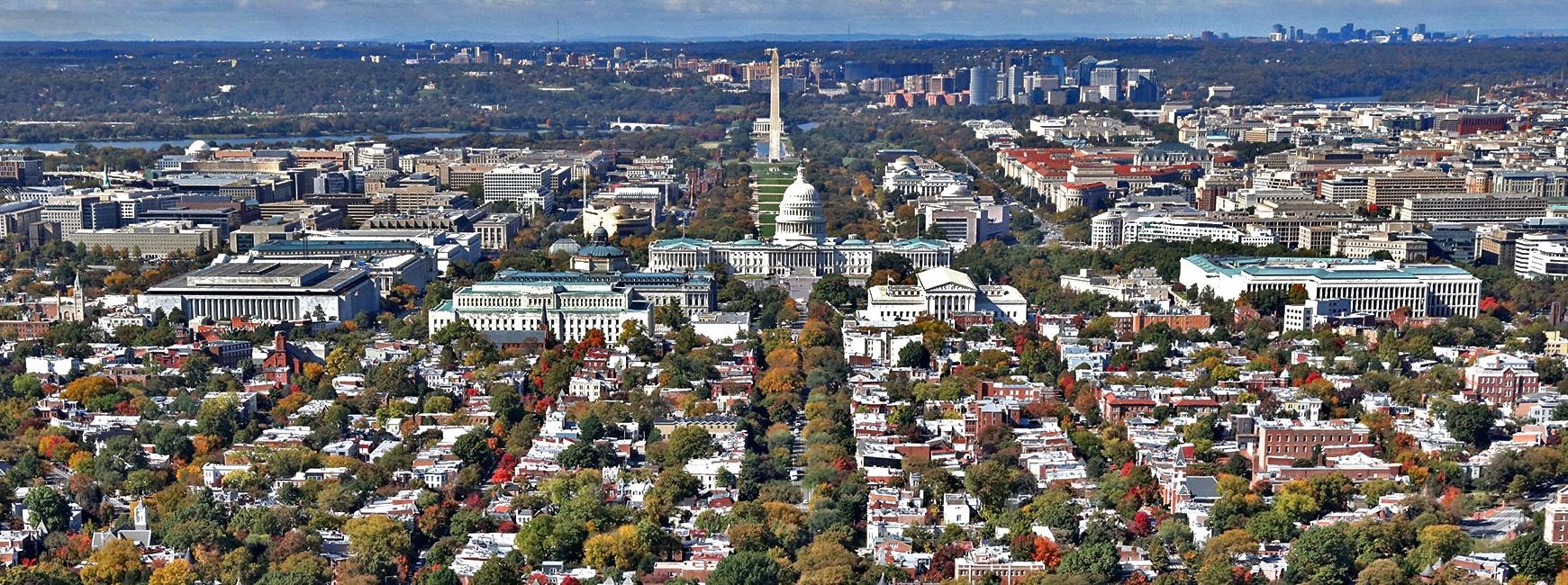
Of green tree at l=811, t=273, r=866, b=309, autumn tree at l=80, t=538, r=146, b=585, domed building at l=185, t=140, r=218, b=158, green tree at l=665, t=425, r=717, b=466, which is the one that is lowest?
domed building at l=185, t=140, r=218, b=158

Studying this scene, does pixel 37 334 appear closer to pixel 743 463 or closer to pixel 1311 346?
pixel 743 463

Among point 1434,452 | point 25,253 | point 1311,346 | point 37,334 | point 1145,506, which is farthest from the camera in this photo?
point 25,253

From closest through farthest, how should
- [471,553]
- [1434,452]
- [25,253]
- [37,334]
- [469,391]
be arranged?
[471,553], [1434,452], [469,391], [37,334], [25,253]

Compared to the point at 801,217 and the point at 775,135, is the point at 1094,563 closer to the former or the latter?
the point at 801,217

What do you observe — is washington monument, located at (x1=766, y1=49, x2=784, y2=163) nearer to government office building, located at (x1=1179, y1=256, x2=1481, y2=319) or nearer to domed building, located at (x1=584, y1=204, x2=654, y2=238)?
domed building, located at (x1=584, y1=204, x2=654, y2=238)

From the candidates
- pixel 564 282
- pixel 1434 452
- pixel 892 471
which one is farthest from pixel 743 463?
pixel 564 282

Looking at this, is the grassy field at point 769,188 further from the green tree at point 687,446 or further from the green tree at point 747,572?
the green tree at point 747,572

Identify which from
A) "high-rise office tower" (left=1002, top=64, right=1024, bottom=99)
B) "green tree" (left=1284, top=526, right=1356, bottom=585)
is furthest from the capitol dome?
"high-rise office tower" (left=1002, top=64, right=1024, bottom=99)

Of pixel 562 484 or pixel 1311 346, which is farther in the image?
pixel 1311 346
